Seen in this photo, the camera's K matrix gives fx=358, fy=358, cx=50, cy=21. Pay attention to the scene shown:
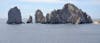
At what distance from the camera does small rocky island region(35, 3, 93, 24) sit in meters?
181

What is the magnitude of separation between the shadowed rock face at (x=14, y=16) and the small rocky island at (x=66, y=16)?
1007cm

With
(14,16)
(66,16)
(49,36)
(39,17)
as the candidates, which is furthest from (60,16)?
(49,36)

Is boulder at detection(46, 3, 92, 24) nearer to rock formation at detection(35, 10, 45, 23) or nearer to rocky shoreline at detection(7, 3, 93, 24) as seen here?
rocky shoreline at detection(7, 3, 93, 24)

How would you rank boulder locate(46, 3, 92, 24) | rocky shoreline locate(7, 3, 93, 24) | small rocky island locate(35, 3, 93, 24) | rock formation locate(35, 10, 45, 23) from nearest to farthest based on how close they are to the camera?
rocky shoreline locate(7, 3, 93, 24) → rock formation locate(35, 10, 45, 23) → small rocky island locate(35, 3, 93, 24) → boulder locate(46, 3, 92, 24)

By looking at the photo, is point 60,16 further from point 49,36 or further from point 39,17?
point 49,36

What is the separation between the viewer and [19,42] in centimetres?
6338

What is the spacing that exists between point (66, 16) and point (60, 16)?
10.4ft

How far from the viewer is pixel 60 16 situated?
608ft

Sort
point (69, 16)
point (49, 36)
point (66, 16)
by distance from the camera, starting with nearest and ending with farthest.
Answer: point (49, 36) < point (69, 16) < point (66, 16)

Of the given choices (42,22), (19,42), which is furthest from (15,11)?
(19,42)

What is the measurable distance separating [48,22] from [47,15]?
3647 mm

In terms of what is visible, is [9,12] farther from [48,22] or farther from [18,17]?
[48,22]

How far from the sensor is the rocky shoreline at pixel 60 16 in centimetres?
17762

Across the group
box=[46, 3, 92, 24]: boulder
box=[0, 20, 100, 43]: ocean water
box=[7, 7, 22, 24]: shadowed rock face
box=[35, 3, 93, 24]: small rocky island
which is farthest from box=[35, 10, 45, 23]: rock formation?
box=[0, 20, 100, 43]: ocean water
